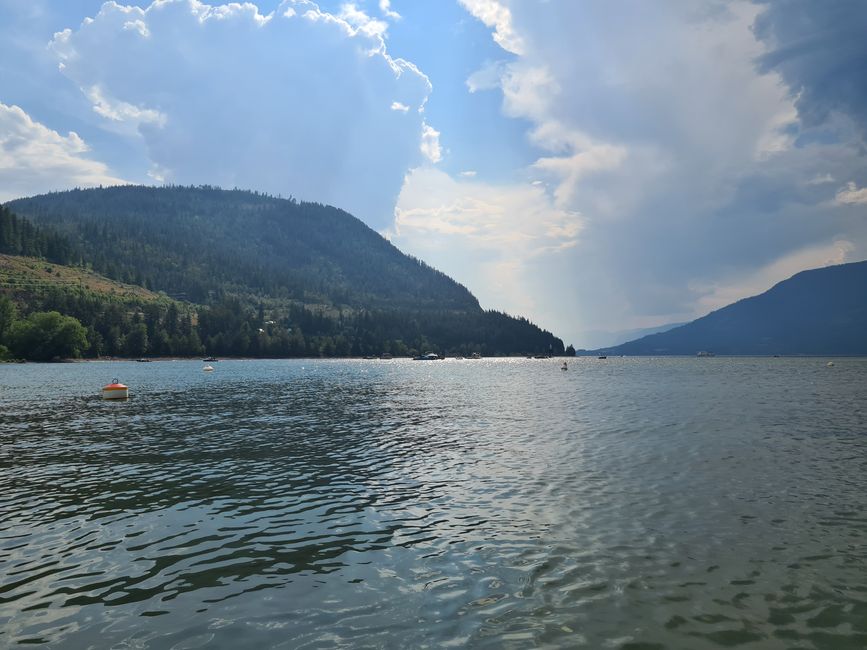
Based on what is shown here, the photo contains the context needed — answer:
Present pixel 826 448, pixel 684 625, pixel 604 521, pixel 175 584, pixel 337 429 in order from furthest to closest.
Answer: pixel 337 429
pixel 826 448
pixel 604 521
pixel 175 584
pixel 684 625

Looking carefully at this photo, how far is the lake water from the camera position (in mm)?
13523

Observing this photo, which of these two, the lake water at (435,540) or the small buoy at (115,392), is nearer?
the lake water at (435,540)

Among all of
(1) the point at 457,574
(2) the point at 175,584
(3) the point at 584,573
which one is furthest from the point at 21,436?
(3) the point at 584,573

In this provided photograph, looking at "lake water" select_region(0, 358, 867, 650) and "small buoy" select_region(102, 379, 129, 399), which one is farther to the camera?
"small buoy" select_region(102, 379, 129, 399)

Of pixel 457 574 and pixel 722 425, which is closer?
pixel 457 574

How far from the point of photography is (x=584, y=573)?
17.0m

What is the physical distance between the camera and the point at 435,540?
20109mm

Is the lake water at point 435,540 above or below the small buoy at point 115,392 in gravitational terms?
below

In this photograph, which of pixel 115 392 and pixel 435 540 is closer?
pixel 435 540

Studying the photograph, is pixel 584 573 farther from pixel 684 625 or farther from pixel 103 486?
pixel 103 486

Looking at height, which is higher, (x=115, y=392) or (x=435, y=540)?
(x=115, y=392)

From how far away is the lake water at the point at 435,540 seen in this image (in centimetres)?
1352

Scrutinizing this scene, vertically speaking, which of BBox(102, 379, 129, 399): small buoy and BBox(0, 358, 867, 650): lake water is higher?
BBox(102, 379, 129, 399): small buoy

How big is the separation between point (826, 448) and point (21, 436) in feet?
217
